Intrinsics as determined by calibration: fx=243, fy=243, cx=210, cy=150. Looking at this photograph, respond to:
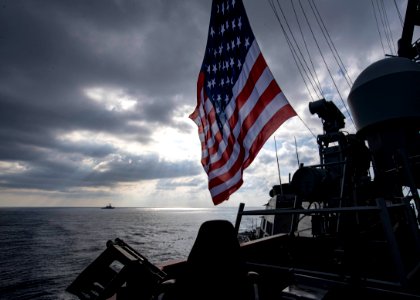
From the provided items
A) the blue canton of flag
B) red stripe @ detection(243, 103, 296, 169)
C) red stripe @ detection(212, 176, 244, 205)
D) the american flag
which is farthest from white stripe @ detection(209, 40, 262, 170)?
red stripe @ detection(212, 176, 244, 205)

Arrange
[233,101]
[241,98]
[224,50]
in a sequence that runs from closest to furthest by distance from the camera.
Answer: [241,98] < [233,101] < [224,50]

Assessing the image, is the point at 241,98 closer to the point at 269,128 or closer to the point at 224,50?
the point at 269,128

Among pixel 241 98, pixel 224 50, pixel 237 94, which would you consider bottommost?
pixel 241 98

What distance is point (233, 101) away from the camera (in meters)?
5.49

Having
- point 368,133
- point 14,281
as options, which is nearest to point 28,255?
point 14,281

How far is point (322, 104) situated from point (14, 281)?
34.5m

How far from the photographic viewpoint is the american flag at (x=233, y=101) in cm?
461

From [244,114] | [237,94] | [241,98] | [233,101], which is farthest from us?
[233,101]

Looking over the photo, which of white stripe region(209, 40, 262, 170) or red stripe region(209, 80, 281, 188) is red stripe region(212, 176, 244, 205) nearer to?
red stripe region(209, 80, 281, 188)

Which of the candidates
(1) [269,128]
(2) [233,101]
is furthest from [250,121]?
(2) [233,101]

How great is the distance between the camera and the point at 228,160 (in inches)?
218

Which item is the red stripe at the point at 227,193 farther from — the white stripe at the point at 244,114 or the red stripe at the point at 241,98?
the red stripe at the point at 241,98

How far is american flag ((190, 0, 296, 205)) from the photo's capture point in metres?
4.61

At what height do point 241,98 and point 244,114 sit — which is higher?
point 241,98
